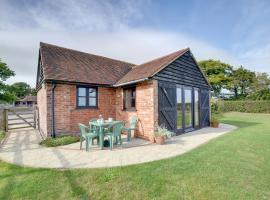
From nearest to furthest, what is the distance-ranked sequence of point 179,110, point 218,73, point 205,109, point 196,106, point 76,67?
point 179,110
point 76,67
point 196,106
point 205,109
point 218,73

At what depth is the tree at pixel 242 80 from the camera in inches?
1310

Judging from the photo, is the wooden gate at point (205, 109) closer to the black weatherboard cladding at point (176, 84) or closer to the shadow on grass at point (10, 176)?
the black weatherboard cladding at point (176, 84)

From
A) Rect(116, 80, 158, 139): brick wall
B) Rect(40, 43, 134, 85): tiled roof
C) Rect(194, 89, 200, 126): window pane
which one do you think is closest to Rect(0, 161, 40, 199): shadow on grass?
Rect(40, 43, 134, 85): tiled roof

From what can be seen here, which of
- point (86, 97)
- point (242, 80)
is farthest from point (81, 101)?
point (242, 80)

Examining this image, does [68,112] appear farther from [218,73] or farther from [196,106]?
[218,73]

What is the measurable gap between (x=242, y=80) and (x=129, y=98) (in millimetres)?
33581

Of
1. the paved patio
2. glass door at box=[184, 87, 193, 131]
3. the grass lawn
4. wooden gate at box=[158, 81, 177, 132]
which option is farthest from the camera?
glass door at box=[184, 87, 193, 131]

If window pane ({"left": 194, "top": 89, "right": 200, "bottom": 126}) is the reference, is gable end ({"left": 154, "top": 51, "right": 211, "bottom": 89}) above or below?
above

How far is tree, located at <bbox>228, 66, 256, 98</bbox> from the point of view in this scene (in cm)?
3328

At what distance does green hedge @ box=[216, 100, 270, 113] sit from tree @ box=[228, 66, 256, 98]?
11.6 m

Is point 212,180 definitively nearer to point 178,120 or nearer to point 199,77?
point 178,120

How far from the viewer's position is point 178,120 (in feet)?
31.6

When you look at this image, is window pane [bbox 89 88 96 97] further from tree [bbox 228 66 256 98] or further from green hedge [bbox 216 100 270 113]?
tree [bbox 228 66 256 98]

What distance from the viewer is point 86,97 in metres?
9.33
